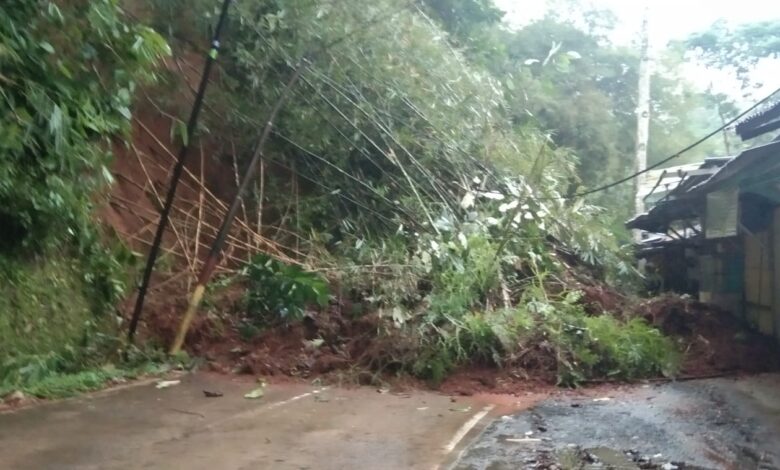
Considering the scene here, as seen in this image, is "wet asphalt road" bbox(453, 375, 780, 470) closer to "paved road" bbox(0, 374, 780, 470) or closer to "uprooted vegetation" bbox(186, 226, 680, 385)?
"paved road" bbox(0, 374, 780, 470)

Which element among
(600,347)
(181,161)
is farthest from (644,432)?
(181,161)

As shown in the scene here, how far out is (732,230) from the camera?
846 centimetres

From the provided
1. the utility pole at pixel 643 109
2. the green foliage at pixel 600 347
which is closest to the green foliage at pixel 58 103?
the green foliage at pixel 600 347

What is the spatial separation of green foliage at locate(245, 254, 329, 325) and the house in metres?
4.45

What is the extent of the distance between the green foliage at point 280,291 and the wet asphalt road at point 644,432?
284cm

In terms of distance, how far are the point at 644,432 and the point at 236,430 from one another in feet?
10.00

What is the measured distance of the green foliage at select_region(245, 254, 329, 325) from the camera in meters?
8.59

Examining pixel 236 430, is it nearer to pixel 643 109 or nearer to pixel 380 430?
pixel 380 430

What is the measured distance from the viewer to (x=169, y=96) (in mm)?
9977

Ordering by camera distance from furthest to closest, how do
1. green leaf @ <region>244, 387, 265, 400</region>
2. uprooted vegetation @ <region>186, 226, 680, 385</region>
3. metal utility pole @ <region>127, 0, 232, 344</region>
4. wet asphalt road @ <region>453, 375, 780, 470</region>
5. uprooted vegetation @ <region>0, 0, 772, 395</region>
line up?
uprooted vegetation @ <region>186, 226, 680, 385</region> < metal utility pole @ <region>127, 0, 232, 344</region> < green leaf @ <region>244, 387, 265, 400</region> < uprooted vegetation @ <region>0, 0, 772, 395</region> < wet asphalt road @ <region>453, 375, 780, 470</region>

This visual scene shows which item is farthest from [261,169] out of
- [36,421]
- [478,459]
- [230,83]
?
[478,459]

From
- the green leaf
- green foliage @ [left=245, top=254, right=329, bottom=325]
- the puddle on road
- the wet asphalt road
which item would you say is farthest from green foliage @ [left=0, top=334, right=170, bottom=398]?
the puddle on road

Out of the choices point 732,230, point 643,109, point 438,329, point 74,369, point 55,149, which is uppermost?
point 643,109

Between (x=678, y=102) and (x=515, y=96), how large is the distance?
6609 mm
